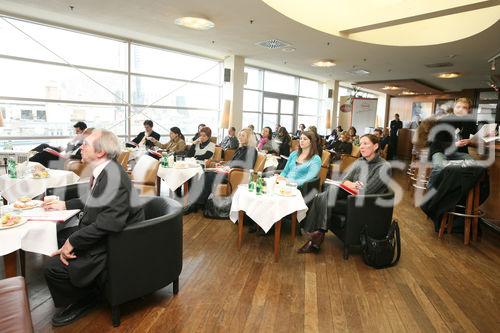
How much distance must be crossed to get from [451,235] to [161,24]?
6288 mm

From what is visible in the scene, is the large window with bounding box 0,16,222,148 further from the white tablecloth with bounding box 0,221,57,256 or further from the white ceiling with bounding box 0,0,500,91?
the white tablecloth with bounding box 0,221,57,256

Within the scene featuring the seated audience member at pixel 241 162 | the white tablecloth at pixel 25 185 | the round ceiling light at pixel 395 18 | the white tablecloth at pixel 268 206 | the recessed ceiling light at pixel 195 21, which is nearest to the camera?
the white tablecloth at pixel 268 206

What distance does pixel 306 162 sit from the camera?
4164 millimetres

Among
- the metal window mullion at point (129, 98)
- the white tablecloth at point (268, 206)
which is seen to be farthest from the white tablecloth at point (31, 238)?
the metal window mullion at point (129, 98)

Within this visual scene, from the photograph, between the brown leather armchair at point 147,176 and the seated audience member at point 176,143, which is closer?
the brown leather armchair at point 147,176

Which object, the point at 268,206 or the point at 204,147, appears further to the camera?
the point at 204,147

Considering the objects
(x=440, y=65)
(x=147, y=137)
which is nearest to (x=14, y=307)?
(x=147, y=137)

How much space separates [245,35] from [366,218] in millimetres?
5056

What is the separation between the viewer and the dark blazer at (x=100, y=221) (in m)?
2.05

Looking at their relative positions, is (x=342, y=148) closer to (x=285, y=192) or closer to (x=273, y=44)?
(x=273, y=44)

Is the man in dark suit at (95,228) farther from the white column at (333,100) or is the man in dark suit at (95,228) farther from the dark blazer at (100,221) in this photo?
the white column at (333,100)

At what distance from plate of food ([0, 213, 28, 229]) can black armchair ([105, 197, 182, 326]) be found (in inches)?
24.0

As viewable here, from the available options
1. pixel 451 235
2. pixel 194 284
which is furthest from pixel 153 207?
pixel 451 235

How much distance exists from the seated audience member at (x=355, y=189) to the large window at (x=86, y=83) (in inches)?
245
